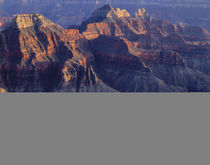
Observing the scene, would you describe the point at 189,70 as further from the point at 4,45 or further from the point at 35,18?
the point at 4,45

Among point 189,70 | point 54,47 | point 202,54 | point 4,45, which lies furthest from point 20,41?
point 202,54

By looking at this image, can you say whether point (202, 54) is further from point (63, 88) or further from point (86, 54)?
point (63, 88)

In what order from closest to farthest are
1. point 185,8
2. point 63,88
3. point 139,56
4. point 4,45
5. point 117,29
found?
point 63,88 → point 4,45 → point 139,56 → point 117,29 → point 185,8

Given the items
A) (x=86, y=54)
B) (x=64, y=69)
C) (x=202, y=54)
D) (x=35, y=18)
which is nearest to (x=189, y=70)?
(x=202, y=54)

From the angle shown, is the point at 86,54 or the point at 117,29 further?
the point at 117,29

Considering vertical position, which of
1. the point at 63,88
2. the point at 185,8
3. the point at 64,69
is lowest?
the point at 63,88

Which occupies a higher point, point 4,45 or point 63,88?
point 4,45

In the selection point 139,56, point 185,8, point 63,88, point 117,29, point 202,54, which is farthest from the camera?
point 185,8
